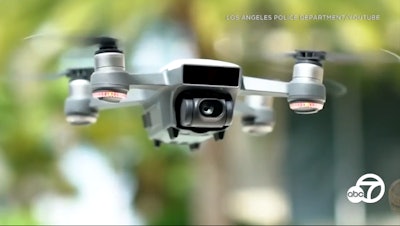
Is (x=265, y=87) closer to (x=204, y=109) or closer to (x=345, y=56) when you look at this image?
(x=204, y=109)

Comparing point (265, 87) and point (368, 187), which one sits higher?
point (265, 87)

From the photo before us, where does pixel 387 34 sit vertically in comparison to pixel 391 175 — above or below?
above

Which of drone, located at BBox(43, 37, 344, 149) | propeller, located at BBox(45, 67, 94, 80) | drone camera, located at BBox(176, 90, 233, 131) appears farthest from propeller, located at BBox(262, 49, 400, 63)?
propeller, located at BBox(45, 67, 94, 80)

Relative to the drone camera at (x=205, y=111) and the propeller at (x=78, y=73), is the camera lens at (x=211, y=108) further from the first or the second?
the propeller at (x=78, y=73)

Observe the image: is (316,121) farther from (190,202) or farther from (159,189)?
(159,189)

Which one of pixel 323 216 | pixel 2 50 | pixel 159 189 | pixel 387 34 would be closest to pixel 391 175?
pixel 387 34

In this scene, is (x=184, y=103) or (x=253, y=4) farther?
(x=253, y=4)

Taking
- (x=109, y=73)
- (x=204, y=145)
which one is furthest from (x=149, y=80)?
(x=204, y=145)
